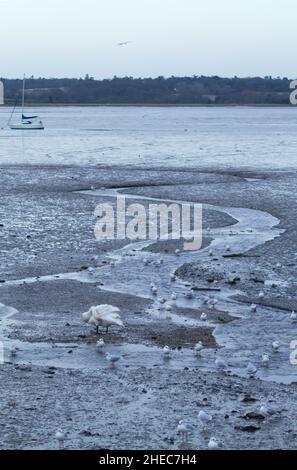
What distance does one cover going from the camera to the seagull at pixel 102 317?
11383mm

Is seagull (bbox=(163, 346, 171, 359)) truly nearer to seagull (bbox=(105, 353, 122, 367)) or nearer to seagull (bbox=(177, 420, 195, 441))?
seagull (bbox=(105, 353, 122, 367))

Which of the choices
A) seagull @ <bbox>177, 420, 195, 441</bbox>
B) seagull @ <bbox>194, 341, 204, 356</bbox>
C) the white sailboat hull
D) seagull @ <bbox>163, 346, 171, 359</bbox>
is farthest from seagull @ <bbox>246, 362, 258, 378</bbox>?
the white sailboat hull

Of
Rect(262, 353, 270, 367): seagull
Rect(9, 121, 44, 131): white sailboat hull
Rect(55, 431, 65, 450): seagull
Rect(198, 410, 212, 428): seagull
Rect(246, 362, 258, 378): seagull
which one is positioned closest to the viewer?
Rect(55, 431, 65, 450): seagull

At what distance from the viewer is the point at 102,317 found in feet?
37.3

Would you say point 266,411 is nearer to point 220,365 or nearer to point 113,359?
point 220,365

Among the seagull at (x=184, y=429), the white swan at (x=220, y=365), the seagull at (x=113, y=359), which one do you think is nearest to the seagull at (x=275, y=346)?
the white swan at (x=220, y=365)

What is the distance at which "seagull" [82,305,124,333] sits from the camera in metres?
11.4

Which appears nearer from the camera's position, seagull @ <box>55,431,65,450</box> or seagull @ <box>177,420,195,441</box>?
seagull @ <box>55,431,65,450</box>

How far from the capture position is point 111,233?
63.6 ft

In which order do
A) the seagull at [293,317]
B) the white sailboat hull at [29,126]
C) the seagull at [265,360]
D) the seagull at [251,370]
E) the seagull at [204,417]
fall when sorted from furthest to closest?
the white sailboat hull at [29,126], the seagull at [293,317], the seagull at [265,360], the seagull at [251,370], the seagull at [204,417]

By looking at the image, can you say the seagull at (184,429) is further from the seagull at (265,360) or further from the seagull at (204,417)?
the seagull at (265,360)

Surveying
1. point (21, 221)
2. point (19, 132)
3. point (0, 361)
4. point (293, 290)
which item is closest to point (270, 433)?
point (0, 361)

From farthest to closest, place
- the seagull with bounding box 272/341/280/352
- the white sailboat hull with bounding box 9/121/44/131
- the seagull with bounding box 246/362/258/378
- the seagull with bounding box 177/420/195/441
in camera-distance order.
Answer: the white sailboat hull with bounding box 9/121/44/131 → the seagull with bounding box 272/341/280/352 → the seagull with bounding box 246/362/258/378 → the seagull with bounding box 177/420/195/441
